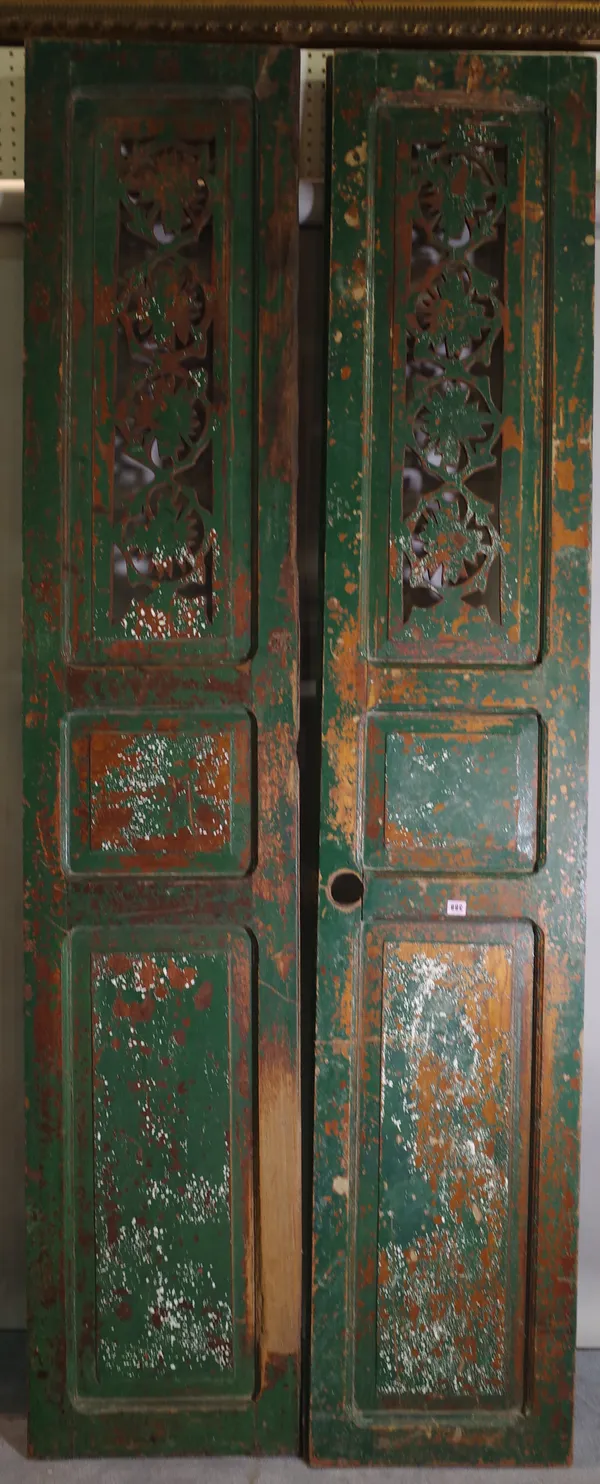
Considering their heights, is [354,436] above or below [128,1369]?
above

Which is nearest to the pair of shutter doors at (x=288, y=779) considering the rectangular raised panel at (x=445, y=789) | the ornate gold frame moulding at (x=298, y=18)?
the rectangular raised panel at (x=445, y=789)

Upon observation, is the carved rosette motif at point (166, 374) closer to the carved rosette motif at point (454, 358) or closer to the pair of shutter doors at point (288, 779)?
the pair of shutter doors at point (288, 779)

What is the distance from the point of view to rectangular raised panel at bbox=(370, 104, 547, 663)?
1762 millimetres

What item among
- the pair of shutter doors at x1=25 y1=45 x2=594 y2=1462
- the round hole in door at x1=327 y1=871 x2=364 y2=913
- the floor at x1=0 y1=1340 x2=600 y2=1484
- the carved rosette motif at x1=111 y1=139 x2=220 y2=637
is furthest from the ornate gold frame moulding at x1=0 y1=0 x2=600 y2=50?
the floor at x1=0 y1=1340 x2=600 y2=1484

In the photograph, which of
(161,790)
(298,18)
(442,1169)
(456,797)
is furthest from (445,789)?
(298,18)

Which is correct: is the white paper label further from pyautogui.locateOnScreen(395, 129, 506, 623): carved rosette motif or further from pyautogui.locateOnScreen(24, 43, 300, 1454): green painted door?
pyautogui.locateOnScreen(395, 129, 506, 623): carved rosette motif

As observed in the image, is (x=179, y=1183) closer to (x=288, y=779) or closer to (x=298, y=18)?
(x=288, y=779)

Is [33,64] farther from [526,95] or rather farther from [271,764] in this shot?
[271,764]

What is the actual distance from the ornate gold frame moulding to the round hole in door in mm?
1839

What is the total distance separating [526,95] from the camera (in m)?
1.75

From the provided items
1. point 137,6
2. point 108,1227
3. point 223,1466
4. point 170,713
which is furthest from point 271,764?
point 137,6

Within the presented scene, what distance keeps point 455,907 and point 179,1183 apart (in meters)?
0.80

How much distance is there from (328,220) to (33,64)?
660 mm

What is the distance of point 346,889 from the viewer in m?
1.78
